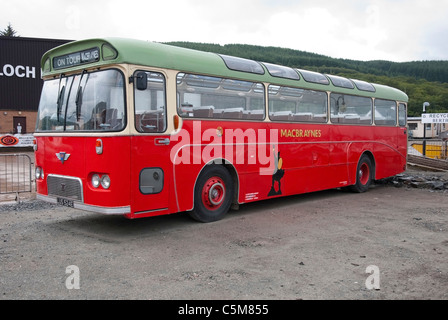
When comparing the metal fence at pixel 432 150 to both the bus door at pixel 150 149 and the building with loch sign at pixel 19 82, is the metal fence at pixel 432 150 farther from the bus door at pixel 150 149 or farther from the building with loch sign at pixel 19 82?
the building with loch sign at pixel 19 82

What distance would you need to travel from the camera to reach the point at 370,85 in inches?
487

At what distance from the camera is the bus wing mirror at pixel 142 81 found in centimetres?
627

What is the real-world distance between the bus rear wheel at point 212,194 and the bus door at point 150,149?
81 centimetres

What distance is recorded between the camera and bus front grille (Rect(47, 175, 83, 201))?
661cm

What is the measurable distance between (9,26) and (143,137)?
70041 mm

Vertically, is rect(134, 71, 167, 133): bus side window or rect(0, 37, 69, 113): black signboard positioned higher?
rect(0, 37, 69, 113): black signboard

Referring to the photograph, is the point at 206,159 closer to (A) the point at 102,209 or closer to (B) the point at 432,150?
(A) the point at 102,209

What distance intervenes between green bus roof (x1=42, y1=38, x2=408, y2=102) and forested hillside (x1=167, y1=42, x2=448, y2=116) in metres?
63.8

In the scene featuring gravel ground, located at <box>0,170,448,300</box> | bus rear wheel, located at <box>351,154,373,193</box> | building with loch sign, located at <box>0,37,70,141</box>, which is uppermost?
building with loch sign, located at <box>0,37,70,141</box>

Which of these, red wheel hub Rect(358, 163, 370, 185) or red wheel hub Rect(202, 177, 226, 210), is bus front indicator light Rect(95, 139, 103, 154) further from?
red wheel hub Rect(358, 163, 370, 185)

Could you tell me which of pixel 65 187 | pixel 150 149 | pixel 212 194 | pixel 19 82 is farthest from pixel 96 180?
pixel 19 82

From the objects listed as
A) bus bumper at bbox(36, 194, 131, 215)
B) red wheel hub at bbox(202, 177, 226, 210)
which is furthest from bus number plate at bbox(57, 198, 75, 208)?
red wheel hub at bbox(202, 177, 226, 210)

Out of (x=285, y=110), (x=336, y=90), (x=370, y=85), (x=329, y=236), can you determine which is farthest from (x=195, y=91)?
(x=370, y=85)
